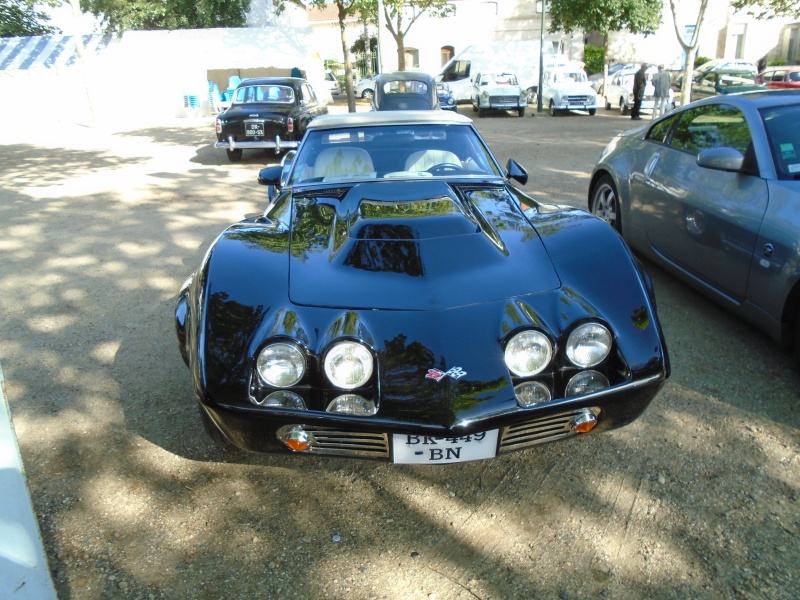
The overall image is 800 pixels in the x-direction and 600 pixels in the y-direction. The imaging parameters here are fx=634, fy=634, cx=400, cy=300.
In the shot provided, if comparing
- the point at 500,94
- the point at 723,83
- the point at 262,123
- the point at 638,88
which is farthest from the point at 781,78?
the point at 262,123

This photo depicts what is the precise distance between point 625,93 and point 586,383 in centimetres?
2000

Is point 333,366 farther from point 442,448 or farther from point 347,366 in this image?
point 442,448

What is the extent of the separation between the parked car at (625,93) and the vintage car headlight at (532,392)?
19525 mm

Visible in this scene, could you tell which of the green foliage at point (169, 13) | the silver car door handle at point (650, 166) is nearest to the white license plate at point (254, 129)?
the silver car door handle at point (650, 166)

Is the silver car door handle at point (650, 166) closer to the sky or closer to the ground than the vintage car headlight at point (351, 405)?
closer to the sky

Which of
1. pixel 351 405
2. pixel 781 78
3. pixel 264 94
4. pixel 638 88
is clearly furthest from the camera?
pixel 781 78

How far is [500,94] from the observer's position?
68.0ft

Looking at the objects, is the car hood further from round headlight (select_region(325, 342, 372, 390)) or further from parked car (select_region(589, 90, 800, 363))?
parked car (select_region(589, 90, 800, 363))

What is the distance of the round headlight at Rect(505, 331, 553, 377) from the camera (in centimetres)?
229

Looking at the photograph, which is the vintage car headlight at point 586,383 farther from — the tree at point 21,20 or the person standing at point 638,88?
the tree at point 21,20

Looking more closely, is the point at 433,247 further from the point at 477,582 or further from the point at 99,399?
the point at 99,399

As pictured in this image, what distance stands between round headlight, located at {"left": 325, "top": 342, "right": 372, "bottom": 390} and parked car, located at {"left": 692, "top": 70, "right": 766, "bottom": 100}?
19292 mm

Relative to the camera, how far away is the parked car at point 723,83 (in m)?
18.6

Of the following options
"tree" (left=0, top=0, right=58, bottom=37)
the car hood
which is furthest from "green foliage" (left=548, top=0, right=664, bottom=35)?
"tree" (left=0, top=0, right=58, bottom=37)
